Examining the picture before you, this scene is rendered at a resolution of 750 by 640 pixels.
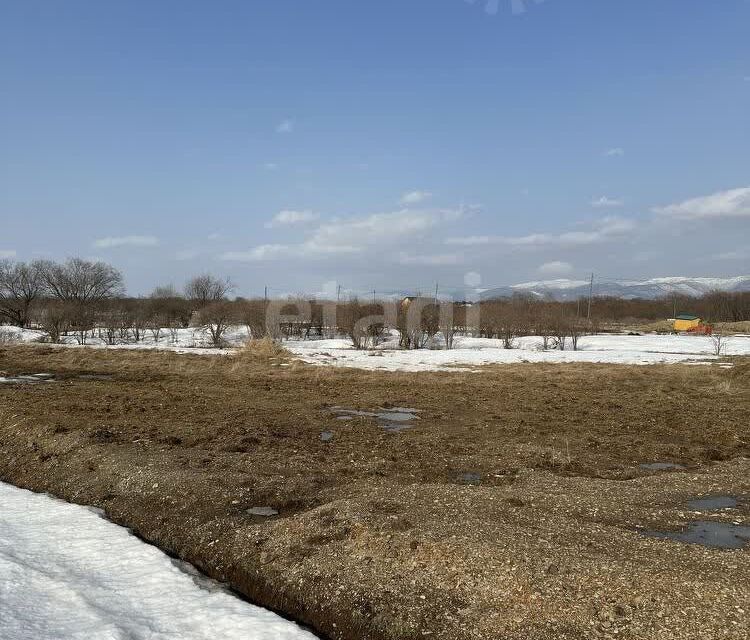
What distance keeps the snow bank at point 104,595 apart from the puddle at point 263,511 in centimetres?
123

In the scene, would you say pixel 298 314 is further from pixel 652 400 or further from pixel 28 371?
pixel 652 400

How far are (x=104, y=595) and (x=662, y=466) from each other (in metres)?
7.87

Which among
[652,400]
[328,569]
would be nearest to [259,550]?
[328,569]

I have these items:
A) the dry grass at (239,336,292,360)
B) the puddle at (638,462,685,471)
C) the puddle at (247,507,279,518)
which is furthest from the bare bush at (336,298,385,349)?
the puddle at (247,507,279,518)

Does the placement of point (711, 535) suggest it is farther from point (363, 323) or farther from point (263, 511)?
point (363, 323)

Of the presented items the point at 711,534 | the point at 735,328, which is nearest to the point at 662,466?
the point at 711,534

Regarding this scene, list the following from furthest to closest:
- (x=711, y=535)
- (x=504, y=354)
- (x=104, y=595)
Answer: (x=504, y=354), (x=711, y=535), (x=104, y=595)

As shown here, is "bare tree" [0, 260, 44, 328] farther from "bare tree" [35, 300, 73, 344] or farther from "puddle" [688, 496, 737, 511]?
"puddle" [688, 496, 737, 511]

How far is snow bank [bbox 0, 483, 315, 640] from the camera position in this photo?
14.0 feet

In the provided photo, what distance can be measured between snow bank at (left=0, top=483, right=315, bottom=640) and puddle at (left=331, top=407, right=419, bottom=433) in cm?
625

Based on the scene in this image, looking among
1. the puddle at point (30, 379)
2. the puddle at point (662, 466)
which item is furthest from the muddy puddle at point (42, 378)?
the puddle at point (662, 466)

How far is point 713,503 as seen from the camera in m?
7.09

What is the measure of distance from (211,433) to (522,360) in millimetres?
21111

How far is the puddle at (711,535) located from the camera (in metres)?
5.77
